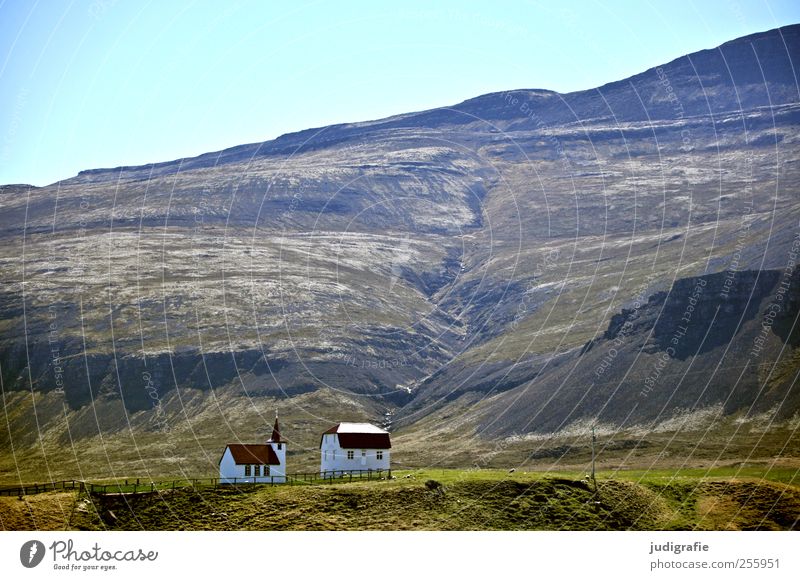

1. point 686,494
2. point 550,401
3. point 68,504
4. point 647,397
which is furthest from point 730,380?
point 68,504

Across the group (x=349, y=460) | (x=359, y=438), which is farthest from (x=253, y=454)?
(x=359, y=438)

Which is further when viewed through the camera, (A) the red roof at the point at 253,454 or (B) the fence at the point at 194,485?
(A) the red roof at the point at 253,454

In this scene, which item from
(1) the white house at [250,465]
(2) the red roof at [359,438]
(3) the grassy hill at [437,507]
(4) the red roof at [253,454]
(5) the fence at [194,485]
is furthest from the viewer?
(2) the red roof at [359,438]

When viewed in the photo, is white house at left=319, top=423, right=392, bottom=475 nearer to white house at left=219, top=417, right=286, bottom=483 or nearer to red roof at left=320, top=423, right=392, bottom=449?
red roof at left=320, top=423, right=392, bottom=449

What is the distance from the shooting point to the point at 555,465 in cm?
15662

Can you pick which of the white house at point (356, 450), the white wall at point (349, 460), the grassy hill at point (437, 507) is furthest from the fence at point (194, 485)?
the grassy hill at point (437, 507)

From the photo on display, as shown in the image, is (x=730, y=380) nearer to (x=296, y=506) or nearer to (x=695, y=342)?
(x=695, y=342)

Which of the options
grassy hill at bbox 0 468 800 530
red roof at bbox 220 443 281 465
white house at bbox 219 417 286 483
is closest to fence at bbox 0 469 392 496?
white house at bbox 219 417 286 483

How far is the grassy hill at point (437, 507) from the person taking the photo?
85.0 m

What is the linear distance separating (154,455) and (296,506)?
107037mm

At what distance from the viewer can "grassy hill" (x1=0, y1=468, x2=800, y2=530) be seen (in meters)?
85.0

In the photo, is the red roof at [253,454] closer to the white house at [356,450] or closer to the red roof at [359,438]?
the white house at [356,450]

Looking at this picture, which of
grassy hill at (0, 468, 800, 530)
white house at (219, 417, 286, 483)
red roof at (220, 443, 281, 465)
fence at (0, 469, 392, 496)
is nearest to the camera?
grassy hill at (0, 468, 800, 530)

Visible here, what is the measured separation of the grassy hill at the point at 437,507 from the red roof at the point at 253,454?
36.4 feet
